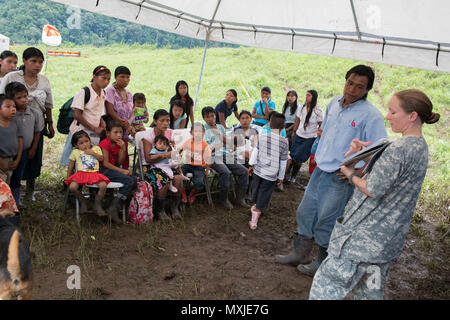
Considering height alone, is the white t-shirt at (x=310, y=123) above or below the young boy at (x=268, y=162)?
above

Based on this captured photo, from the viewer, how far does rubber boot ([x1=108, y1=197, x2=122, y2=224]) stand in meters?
4.07

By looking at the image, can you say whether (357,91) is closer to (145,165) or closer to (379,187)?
(379,187)

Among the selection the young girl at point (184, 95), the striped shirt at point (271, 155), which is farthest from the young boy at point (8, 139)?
the striped shirt at point (271, 155)

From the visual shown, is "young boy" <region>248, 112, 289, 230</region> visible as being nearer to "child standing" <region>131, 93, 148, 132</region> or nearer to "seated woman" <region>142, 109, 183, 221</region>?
"seated woman" <region>142, 109, 183, 221</region>

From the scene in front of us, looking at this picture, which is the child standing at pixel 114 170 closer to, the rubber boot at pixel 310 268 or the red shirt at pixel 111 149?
the red shirt at pixel 111 149

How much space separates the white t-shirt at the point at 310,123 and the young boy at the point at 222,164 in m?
1.69

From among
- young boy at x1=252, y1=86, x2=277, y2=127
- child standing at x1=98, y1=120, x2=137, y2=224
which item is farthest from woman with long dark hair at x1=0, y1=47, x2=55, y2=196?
young boy at x1=252, y1=86, x2=277, y2=127

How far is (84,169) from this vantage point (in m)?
3.95

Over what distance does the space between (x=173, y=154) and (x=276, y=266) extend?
1.99 meters

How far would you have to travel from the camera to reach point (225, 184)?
5086 millimetres

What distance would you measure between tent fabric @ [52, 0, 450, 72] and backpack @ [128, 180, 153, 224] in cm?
249

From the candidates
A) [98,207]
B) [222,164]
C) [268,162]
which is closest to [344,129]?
[268,162]

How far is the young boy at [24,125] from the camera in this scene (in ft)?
12.1

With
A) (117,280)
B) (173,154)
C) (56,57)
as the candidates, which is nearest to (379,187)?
(117,280)
